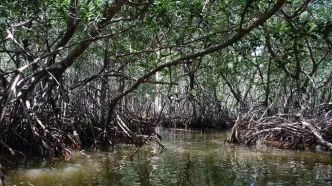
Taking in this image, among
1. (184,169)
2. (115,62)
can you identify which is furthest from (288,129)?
(115,62)

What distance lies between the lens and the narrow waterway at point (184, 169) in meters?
4.76

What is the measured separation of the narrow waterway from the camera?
4.76 metres

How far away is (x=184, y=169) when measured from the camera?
5496 mm

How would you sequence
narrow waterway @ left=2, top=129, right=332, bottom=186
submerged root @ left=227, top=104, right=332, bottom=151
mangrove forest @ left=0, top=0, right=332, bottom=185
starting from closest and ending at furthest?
narrow waterway @ left=2, top=129, right=332, bottom=186 → mangrove forest @ left=0, top=0, right=332, bottom=185 → submerged root @ left=227, top=104, right=332, bottom=151

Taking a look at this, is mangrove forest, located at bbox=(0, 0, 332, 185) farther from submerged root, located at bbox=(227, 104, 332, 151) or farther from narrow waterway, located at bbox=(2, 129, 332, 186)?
narrow waterway, located at bbox=(2, 129, 332, 186)

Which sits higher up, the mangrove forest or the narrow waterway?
the mangrove forest

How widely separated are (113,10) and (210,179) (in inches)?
92.9

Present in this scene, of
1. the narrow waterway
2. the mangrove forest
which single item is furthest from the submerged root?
the narrow waterway

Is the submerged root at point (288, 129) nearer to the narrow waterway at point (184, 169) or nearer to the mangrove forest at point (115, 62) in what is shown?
the mangrove forest at point (115, 62)

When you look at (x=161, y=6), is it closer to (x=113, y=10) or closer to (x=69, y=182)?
(x=113, y=10)

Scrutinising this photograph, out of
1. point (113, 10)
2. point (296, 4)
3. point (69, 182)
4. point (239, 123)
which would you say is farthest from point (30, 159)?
point (296, 4)

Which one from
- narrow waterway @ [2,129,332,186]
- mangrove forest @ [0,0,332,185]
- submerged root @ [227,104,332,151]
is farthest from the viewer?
submerged root @ [227,104,332,151]

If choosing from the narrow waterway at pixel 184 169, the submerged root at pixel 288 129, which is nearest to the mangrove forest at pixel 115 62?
the submerged root at pixel 288 129

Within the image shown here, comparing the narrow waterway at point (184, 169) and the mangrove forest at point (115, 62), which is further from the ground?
the mangrove forest at point (115, 62)
